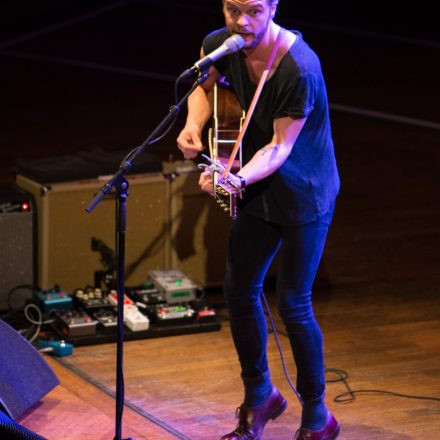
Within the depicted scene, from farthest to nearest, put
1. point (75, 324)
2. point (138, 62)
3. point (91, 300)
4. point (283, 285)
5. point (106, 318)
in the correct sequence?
1. point (138, 62)
2. point (91, 300)
3. point (106, 318)
4. point (75, 324)
5. point (283, 285)

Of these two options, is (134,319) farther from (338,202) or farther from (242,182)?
(338,202)

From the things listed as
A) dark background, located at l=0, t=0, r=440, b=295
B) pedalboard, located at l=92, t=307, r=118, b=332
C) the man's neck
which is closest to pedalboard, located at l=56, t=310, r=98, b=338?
pedalboard, located at l=92, t=307, r=118, b=332

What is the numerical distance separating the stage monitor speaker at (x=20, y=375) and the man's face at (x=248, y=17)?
1.63m

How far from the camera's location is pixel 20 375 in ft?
14.5

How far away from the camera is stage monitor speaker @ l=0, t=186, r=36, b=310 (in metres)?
5.43

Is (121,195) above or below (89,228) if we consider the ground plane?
above

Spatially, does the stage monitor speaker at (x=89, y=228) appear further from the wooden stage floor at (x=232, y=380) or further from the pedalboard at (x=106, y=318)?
the wooden stage floor at (x=232, y=380)

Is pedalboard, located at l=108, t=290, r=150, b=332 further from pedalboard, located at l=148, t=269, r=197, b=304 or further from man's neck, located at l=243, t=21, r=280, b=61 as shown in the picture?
man's neck, located at l=243, t=21, r=280, b=61

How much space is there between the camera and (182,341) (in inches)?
212

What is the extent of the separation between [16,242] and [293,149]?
83.4 inches

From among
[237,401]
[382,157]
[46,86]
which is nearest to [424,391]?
[237,401]

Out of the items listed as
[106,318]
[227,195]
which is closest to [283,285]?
[227,195]

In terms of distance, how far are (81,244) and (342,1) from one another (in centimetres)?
937

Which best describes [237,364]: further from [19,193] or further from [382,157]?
[382,157]
